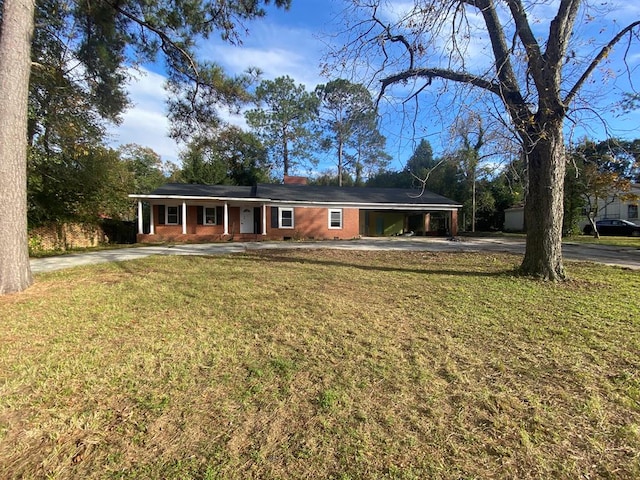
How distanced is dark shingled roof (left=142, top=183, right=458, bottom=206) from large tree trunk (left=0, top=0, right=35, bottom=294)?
13683mm

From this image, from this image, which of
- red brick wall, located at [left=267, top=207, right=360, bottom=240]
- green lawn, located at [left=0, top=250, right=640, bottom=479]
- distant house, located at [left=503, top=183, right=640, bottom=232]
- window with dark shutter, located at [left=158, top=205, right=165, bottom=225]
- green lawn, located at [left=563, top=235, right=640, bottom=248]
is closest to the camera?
green lawn, located at [left=0, top=250, right=640, bottom=479]

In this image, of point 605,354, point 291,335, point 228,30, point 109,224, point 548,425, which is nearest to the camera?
point 548,425

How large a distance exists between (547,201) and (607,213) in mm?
32084

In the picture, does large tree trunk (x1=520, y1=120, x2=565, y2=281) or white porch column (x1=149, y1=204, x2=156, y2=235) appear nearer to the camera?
large tree trunk (x1=520, y1=120, x2=565, y2=281)

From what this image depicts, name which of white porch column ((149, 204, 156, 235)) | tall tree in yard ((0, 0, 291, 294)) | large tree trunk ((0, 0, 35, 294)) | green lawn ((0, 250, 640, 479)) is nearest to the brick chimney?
white porch column ((149, 204, 156, 235))

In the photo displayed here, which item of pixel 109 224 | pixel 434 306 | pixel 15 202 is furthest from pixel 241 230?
pixel 434 306

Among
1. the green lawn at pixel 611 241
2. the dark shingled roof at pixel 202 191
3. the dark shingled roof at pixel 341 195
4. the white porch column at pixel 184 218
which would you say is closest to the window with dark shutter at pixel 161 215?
the dark shingled roof at pixel 202 191

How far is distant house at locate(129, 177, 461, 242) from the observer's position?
19.4 metres

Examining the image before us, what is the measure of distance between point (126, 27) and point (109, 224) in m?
12.9

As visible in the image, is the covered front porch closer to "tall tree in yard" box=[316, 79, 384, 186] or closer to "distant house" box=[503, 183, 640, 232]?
"tall tree in yard" box=[316, 79, 384, 186]

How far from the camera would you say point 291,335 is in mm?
3889

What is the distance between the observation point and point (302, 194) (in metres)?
22.4

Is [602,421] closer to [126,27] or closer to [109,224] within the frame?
[126,27]

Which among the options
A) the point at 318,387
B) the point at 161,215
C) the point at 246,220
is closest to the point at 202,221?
the point at 161,215
